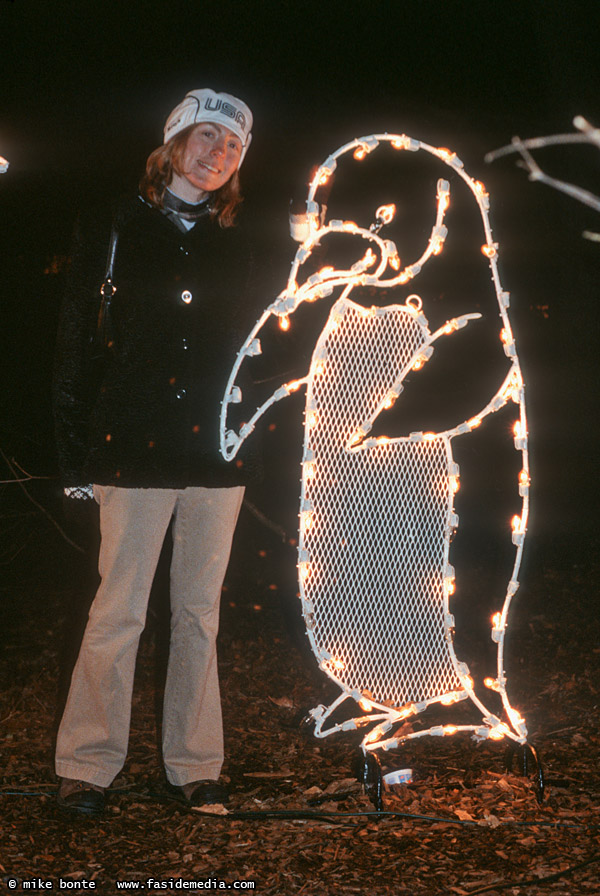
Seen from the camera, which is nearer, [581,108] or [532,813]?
[532,813]

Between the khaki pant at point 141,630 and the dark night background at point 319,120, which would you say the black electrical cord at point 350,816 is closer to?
the khaki pant at point 141,630

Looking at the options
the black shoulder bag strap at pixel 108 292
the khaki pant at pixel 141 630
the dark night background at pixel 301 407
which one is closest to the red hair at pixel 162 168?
the black shoulder bag strap at pixel 108 292

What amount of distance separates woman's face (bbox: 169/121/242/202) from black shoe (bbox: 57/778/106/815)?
1965mm

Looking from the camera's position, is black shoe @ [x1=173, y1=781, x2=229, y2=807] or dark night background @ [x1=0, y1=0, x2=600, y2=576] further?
dark night background @ [x1=0, y1=0, x2=600, y2=576]

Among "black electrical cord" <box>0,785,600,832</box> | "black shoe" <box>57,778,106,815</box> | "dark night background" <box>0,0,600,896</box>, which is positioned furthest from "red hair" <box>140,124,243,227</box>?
"black electrical cord" <box>0,785,600,832</box>

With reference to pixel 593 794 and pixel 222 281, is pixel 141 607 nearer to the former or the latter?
pixel 222 281

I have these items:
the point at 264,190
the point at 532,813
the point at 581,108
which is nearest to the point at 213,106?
the point at 532,813

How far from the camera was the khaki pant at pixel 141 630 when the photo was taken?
113 inches

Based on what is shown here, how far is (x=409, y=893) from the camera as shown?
2.50 m

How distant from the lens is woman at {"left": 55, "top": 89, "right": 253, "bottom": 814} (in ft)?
9.48

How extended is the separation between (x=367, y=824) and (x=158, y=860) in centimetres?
69

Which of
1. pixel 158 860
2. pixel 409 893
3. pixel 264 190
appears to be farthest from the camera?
pixel 264 190

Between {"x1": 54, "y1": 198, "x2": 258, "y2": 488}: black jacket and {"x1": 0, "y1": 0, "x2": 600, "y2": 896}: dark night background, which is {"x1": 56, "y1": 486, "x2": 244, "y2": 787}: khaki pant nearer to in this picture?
{"x1": 54, "y1": 198, "x2": 258, "y2": 488}: black jacket

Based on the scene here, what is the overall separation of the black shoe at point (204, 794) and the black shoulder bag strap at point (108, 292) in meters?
1.53
